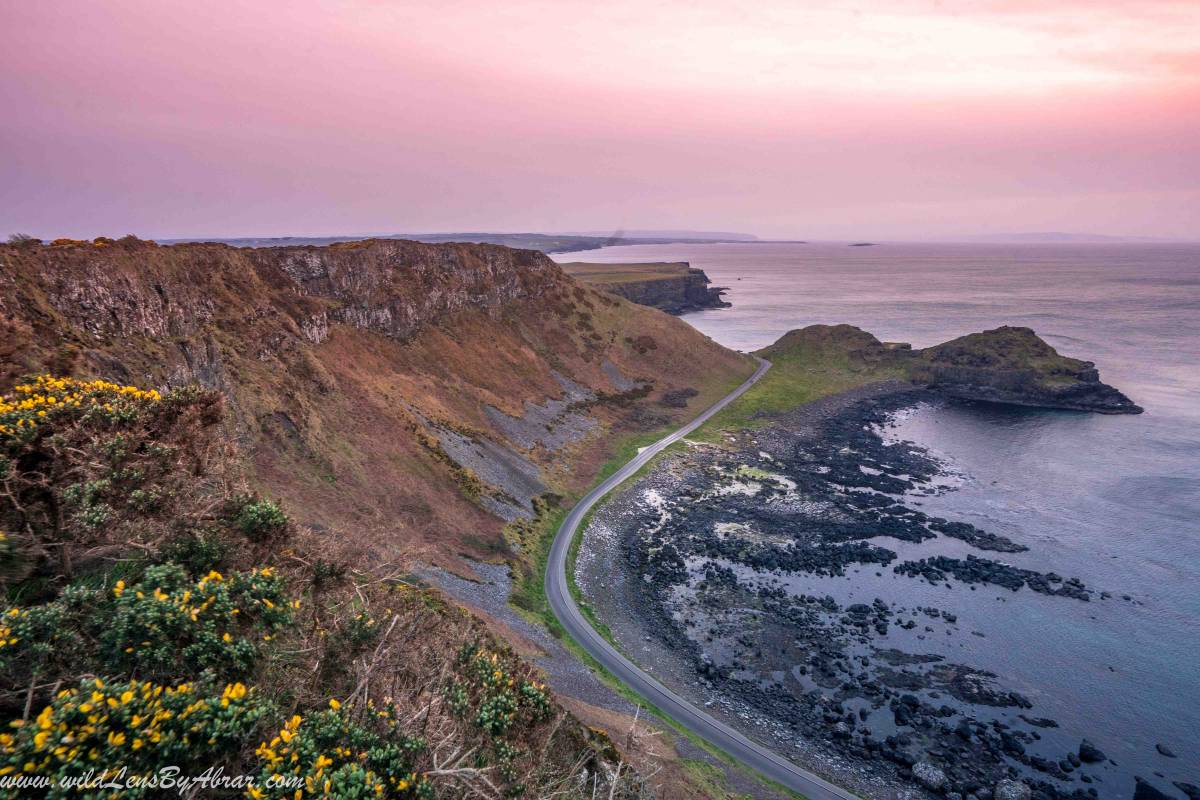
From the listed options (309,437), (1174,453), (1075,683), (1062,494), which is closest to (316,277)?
(309,437)

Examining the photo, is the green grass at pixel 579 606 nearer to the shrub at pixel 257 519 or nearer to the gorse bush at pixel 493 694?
the gorse bush at pixel 493 694

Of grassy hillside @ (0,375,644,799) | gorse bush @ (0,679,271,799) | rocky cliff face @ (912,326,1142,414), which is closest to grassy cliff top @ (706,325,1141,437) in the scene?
rocky cliff face @ (912,326,1142,414)

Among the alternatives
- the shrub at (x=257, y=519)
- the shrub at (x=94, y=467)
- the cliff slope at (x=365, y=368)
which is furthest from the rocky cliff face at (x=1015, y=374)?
the shrub at (x=94, y=467)

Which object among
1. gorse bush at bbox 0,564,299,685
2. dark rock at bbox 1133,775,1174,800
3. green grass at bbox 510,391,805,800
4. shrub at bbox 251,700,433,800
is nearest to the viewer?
shrub at bbox 251,700,433,800

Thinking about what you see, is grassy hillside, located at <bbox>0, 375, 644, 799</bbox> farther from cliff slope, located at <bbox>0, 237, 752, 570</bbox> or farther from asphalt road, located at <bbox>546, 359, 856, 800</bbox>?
asphalt road, located at <bbox>546, 359, 856, 800</bbox>

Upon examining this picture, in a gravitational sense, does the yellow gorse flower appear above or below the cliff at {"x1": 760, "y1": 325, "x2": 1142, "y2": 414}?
above

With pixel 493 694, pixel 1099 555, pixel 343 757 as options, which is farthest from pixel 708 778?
pixel 1099 555
